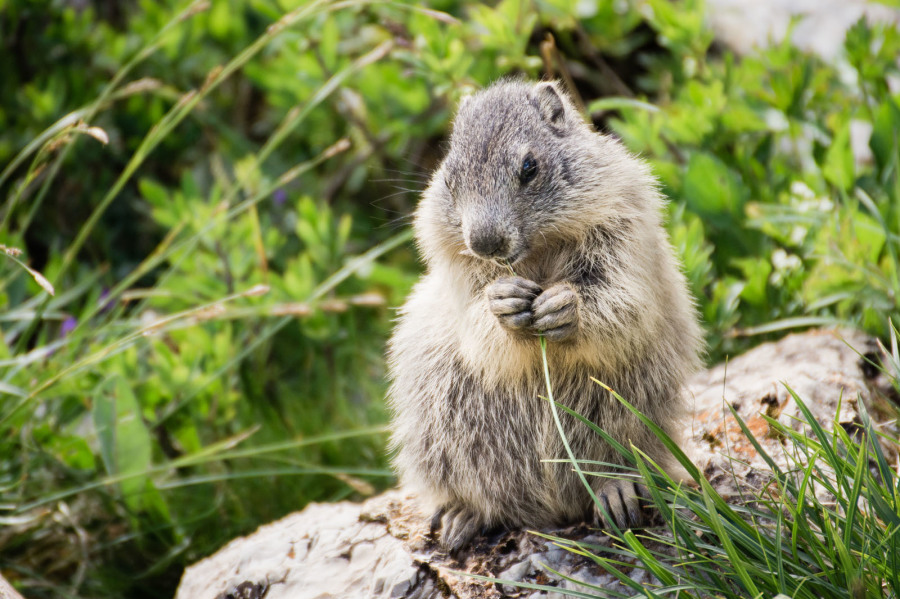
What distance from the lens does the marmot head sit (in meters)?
3.07

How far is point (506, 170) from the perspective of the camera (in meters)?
3.14

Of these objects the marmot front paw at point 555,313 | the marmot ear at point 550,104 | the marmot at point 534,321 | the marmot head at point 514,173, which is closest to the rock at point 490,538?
the marmot at point 534,321

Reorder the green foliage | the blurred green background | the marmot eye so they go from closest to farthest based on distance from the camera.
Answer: the green foliage < the marmot eye < the blurred green background

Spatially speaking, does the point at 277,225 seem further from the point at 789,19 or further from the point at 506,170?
the point at 789,19

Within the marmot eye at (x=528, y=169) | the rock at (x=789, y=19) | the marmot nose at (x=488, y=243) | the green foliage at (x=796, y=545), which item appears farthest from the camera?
the rock at (x=789, y=19)

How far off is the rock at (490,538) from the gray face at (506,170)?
34.5 inches

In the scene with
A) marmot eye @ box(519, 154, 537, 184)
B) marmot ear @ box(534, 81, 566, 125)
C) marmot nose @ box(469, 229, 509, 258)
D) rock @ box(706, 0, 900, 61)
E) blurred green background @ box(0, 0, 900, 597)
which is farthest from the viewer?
rock @ box(706, 0, 900, 61)

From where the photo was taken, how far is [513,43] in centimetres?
497

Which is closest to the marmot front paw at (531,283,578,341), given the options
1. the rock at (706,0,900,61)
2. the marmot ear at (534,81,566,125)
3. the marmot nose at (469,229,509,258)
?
the marmot nose at (469,229,509,258)

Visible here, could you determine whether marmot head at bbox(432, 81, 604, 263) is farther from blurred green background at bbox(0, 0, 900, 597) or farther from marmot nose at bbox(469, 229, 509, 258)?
blurred green background at bbox(0, 0, 900, 597)

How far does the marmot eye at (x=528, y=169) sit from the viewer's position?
10.4 feet

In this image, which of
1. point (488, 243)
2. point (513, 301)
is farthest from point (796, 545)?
point (488, 243)

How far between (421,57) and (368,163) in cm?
166

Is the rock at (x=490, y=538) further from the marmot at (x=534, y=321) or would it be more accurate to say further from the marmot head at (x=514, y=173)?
the marmot head at (x=514, y=173)
